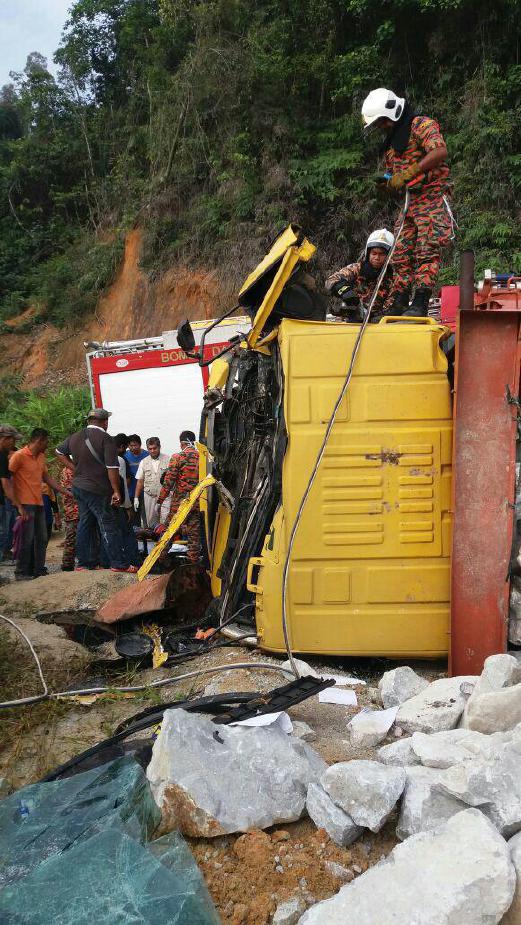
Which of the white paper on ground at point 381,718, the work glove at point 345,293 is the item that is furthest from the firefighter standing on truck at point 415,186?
the white paper on ground at point 381,718

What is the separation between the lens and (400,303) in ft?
18.0

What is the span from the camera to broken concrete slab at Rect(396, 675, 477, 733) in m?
3.38

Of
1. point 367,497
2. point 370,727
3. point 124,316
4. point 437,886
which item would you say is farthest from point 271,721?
point 124,316

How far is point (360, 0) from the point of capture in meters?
17.1

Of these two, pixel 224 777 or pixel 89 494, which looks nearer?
pixel 224 777

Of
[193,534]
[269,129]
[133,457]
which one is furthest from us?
[269,129]

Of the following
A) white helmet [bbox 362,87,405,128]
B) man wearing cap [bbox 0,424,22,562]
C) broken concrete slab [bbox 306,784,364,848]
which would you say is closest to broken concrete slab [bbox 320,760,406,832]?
broken concrete slab [bbox 306,784,364,848]

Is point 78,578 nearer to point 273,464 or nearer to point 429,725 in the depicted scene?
point 273,464

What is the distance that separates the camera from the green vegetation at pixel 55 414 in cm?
1894

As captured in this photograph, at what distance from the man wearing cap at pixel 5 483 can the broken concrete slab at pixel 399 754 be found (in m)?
6.56

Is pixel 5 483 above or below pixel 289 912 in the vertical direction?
above

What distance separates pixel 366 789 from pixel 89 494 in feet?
20.2

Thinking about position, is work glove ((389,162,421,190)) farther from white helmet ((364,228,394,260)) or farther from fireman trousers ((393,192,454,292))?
white helmet ((364,228,394,260))

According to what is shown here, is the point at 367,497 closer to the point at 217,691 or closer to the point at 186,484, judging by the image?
the point at 217,691
